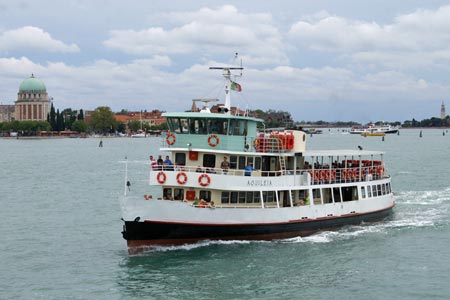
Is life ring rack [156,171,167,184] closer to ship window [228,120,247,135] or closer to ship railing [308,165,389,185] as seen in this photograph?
ship window [228,120,247,135]

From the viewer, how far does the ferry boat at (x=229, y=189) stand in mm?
35625

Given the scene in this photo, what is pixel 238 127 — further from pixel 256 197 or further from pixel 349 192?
pixel 349 192

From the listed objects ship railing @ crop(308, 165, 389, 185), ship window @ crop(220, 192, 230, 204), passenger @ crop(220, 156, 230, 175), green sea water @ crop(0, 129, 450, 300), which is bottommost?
green sea water @ crop(0, 129, 450, 300)

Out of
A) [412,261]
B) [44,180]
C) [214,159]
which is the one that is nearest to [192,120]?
[214,159]

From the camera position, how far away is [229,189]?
122 feet

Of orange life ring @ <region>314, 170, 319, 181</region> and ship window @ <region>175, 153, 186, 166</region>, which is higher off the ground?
ship window @ <region>175, 153, 186, 166</region>

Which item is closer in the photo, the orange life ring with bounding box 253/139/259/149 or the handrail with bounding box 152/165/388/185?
the handrail with bounding box 152/165/388/185

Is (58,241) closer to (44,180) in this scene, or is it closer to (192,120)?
(192,120)

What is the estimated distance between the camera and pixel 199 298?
1140 inches

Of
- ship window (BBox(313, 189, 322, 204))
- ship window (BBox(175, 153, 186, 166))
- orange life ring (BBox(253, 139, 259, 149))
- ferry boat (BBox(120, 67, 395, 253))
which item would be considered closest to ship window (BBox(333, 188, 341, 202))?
ferry boat (BBox(120, 67, 395, 253))

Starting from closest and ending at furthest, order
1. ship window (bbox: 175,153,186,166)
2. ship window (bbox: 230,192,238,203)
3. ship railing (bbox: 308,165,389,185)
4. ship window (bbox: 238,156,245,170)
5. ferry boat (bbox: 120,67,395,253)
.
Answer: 1. ferry boat (bbox: 120,67,395,253)
2. ship window (bbox: 230,192,238,203)
3. ship window (bbox: 175,153,186,166)
4. ship window (bbox: 238,156,245,170)
5. ship railing (bbox: 308,165,389,185)

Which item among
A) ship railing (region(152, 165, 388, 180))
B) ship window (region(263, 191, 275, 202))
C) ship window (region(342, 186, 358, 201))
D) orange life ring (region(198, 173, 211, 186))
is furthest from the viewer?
ship window (region(342, 186, 358, 201))

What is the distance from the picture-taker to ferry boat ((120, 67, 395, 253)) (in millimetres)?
35625

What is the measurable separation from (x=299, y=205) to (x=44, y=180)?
156ft
